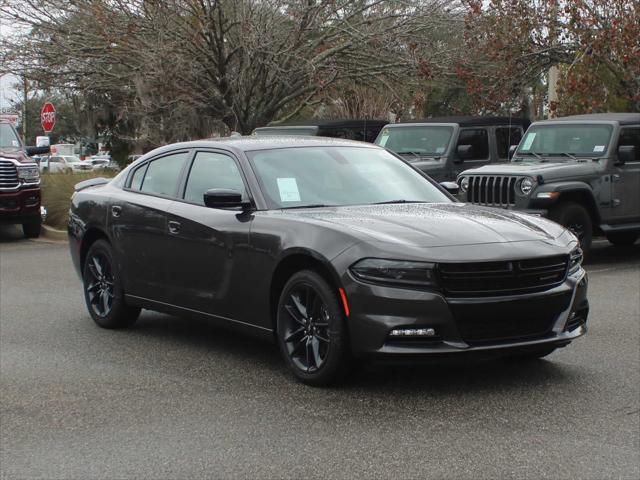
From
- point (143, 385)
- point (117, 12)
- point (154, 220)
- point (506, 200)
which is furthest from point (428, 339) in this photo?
point (117, 12)

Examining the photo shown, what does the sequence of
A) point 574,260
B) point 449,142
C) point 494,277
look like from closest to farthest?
point 494,277, point 574,260, point 449,142

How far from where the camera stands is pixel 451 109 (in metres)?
46.7

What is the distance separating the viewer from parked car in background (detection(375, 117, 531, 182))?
16578 mm

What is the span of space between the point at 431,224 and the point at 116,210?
311 cm

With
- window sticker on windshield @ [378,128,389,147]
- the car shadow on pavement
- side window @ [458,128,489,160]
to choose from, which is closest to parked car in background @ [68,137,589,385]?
the car shadow on pavement

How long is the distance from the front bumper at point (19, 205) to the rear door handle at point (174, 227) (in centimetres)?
1082

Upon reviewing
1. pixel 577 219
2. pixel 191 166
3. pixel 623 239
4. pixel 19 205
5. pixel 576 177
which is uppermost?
pixel 191 166

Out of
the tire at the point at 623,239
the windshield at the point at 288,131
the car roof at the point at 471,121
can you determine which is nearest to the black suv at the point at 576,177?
the tire at the point at 623,239

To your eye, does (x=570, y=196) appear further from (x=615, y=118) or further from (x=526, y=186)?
(x=615, y=118)

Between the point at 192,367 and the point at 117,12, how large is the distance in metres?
15.8

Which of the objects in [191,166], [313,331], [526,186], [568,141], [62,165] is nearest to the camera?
[313,331]

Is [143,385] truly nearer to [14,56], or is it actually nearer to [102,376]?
[102,376]

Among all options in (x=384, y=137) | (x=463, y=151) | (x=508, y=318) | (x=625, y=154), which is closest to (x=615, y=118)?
(x=625, y=154)

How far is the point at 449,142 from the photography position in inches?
664
